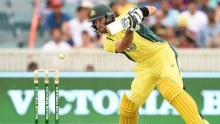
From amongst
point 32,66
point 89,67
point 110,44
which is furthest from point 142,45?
point 32,66

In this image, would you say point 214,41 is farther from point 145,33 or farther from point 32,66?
point 145,33

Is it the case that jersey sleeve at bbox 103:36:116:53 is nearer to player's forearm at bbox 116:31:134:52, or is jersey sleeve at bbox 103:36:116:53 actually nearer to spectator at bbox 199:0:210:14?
player's forearm at bbox 116:31:134:52

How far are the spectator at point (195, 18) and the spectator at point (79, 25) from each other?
5.80 feet

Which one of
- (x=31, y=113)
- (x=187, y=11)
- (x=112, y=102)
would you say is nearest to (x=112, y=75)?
(x=112, y=102)

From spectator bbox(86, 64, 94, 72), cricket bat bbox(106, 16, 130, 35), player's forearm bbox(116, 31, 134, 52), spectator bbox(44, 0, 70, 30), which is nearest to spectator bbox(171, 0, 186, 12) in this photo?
spectator bbox(44, 0, 70, 30)

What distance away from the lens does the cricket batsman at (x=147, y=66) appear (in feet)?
29.0

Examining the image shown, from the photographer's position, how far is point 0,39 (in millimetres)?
14719

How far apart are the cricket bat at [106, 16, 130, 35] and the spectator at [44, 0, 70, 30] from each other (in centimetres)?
668

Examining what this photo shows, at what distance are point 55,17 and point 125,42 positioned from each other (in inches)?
252

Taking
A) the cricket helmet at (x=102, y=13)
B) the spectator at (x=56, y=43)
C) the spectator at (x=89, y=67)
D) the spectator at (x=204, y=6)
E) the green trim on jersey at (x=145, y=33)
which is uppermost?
the cricket helmet at (x=102, y=13)

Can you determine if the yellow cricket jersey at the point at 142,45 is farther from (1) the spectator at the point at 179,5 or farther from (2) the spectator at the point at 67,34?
(1) the spectator at the point at 179,5

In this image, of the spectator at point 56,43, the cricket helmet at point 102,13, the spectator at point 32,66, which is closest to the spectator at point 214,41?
the spectator at point 56,43

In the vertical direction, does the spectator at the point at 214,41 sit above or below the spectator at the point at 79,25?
below

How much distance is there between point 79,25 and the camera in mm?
14406
